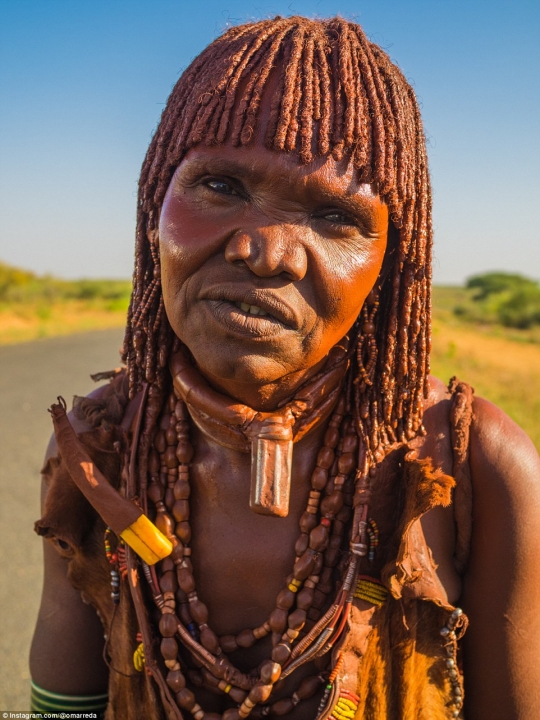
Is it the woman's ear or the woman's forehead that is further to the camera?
the woman's ear

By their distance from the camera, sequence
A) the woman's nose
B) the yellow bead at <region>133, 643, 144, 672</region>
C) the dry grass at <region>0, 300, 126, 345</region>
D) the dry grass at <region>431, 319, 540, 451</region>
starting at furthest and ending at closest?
the dry grass at <region>0, 300, 126, 345</region>, the dry grass at <region>431, 319, 540, 451</region>, the yellow bead at <region>133, 643, 144, 672</region>, the woman's nose

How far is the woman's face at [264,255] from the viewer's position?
151 cm

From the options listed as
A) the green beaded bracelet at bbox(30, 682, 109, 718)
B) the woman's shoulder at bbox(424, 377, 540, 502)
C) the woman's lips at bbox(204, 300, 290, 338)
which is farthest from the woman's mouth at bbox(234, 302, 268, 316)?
the green beaded bracelet at bbox(30, 682, 109, 718)

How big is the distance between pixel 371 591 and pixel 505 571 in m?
0.34

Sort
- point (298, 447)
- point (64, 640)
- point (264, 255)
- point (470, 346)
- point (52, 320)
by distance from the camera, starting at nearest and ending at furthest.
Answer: point (264, 255) → point (298, 447) → point (64, 640) → point (470, 346) → point (52, 320)

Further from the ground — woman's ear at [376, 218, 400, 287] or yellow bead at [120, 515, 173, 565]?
woman's ear at [376, 218, 400, 287]

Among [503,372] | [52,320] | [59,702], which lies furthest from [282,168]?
[52,320]

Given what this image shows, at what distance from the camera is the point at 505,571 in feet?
5.60

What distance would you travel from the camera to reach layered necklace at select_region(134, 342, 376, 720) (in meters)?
1.67

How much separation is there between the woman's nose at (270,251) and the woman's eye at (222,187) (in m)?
0.12

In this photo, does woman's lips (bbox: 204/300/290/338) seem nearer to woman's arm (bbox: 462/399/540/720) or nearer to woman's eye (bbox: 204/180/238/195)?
woman's eye (bbox: 204/180/238/195)

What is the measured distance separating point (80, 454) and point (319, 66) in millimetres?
1154

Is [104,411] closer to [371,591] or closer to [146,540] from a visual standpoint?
[146,540]

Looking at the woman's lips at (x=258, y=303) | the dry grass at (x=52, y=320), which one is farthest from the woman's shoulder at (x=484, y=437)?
the dry grass at (x=52, y=320)
